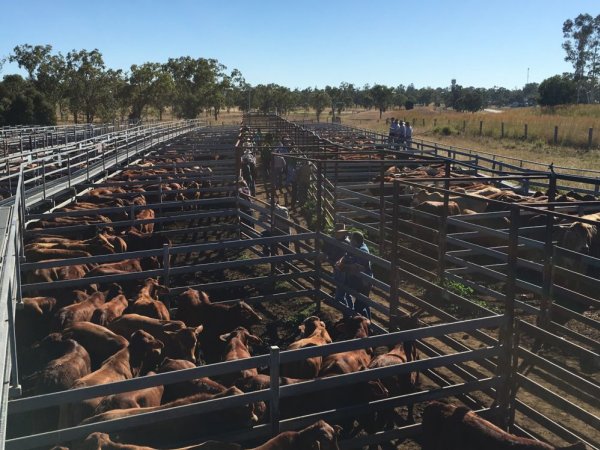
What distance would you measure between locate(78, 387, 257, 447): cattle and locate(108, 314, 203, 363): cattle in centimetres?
181

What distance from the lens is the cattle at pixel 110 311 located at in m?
7.55

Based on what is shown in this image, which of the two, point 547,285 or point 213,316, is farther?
point 213,316

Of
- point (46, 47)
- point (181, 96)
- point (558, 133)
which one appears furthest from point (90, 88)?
point (558, 133)

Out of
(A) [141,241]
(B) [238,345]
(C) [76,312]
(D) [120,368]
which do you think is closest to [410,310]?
(B) [238,345]

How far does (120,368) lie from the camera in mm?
6254

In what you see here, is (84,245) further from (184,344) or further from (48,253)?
(184,344)

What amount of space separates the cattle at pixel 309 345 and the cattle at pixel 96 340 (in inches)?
78.0

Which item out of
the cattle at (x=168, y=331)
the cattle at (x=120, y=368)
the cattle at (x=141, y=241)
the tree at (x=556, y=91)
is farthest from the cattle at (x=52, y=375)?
the tree at (x=556, y=91)

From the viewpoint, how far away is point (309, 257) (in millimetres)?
9703

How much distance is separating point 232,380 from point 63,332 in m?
2.30

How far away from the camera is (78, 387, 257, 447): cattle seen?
4.87 m

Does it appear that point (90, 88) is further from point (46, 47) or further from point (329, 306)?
point (329, 306)

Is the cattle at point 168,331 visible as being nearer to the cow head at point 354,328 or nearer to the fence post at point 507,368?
the cow head at point 354,328

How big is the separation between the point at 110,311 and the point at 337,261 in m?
3.43
